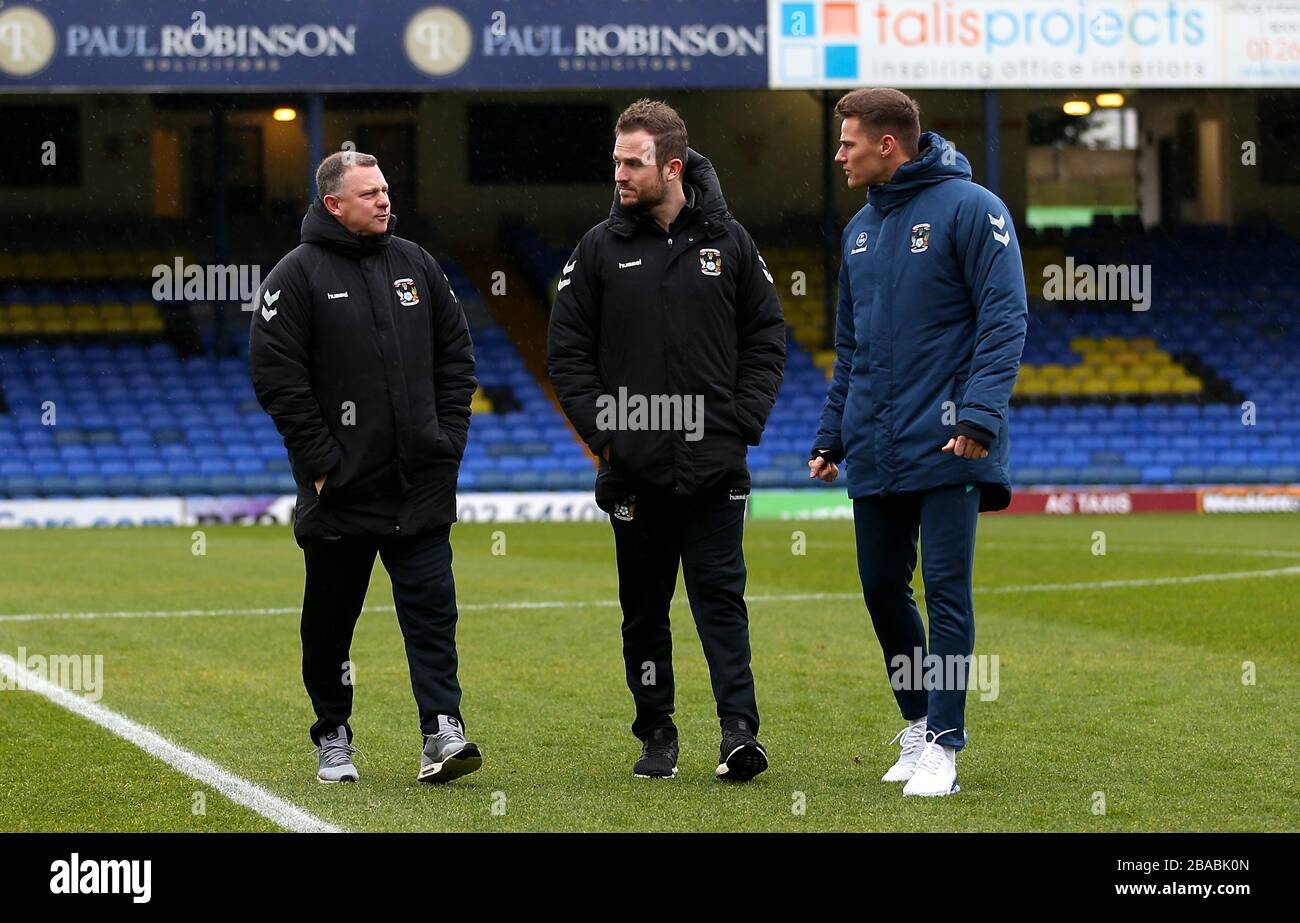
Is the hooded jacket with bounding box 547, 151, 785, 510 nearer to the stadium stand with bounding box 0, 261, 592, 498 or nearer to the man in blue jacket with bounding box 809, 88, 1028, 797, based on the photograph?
the man in blue jacket with bounding box 809, 88, 1028, 797

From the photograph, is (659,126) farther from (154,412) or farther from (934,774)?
(154,412)

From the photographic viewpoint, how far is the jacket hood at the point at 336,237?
5.46m

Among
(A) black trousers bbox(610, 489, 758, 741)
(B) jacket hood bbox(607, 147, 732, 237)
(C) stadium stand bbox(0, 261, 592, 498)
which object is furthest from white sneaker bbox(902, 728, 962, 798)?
(C) stadium stand bbox(0, 261, 592, 498)

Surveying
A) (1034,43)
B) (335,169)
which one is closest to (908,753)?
(335,169)

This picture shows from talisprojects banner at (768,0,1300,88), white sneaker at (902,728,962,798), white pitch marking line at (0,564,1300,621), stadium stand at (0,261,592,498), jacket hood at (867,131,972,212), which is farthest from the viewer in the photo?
stadium stand at (0,261,592,498)

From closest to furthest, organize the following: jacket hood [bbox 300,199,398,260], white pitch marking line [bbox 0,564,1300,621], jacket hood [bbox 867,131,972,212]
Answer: jacket hood [bbox 867,131,972,212], jacket hood [bbox 300,199,398,260], white pitch marking line [bbox 0,564,1300,621]

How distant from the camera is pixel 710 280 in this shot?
5.47 metres

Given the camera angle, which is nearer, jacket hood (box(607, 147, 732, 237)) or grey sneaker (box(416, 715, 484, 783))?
grey sneaker (box(416, 715, 484, 783))

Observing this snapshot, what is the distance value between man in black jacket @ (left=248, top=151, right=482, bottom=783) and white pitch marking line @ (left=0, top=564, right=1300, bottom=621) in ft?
18.6

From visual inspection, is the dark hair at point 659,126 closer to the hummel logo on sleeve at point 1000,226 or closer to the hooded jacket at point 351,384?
the hooded jacket at point 351,384

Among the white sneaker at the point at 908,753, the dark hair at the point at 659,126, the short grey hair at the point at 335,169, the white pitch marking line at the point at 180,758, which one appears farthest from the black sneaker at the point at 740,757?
the short grey hair at the point at 335,169

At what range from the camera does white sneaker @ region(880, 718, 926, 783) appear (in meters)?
5.40

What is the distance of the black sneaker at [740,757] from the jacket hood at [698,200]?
1535 millimetres

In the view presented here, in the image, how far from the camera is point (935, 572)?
17.3ft
